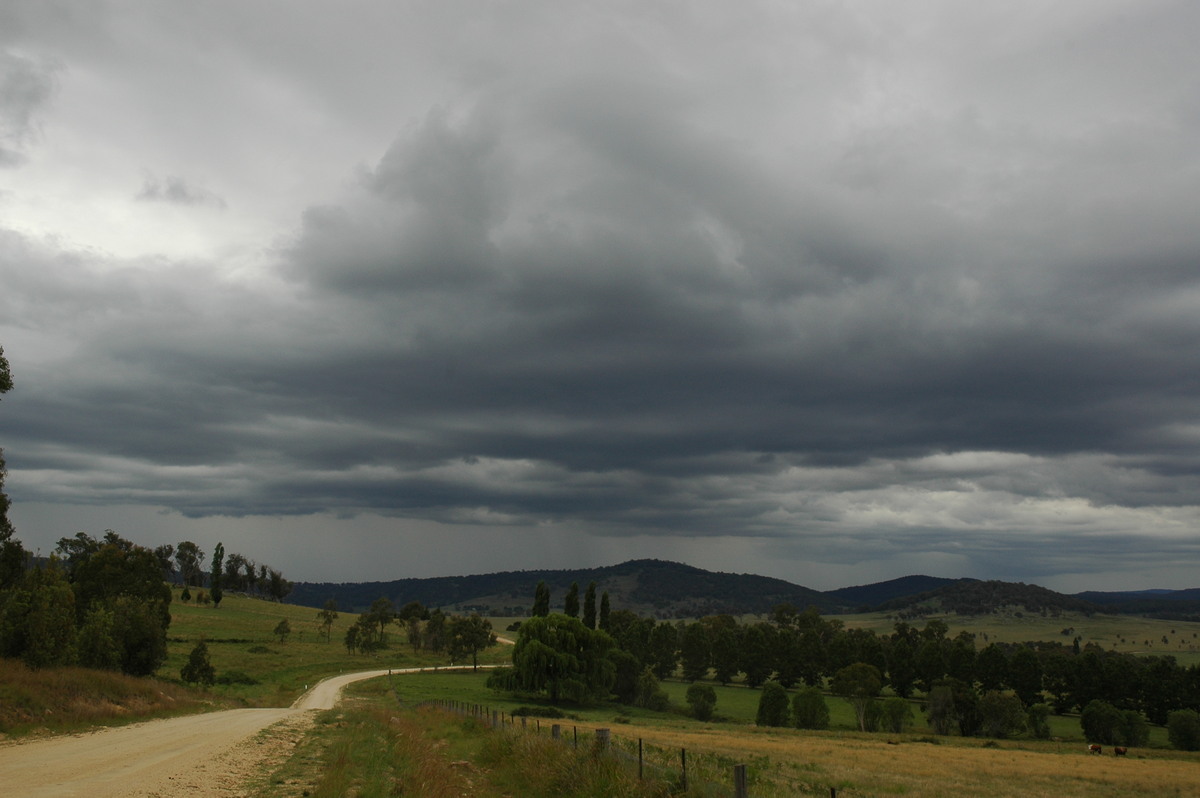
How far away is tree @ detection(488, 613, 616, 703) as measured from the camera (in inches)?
3632

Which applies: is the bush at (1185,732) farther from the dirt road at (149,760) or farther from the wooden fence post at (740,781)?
the wooden fence post at (740,781)

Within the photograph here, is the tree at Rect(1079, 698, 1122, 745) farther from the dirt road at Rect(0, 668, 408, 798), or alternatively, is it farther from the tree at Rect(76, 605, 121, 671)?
the tree at Rect(76, 605, 121, 671)

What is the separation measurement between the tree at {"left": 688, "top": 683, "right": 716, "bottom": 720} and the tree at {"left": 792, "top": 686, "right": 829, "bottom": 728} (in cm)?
1067

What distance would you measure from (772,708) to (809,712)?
467 centimetres

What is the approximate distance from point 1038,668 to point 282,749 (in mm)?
131737

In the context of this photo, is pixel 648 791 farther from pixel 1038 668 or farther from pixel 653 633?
pixel 653 633

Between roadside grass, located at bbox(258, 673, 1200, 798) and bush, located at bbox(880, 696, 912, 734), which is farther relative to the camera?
bush, located at bbox(880, 696, 912, 734)

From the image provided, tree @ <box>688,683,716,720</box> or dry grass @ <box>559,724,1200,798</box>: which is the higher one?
dry grass @ <box>559,724,1200,798</box>

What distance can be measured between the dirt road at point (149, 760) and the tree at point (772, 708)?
2999 inches

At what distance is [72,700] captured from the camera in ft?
116

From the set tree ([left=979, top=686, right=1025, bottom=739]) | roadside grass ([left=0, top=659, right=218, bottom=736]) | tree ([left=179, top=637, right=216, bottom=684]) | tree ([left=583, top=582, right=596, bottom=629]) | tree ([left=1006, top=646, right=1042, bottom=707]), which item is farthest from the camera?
tree ([left=583, top=582, right=596, bottom=629])

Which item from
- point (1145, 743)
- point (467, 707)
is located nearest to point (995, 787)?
point (467, 707)

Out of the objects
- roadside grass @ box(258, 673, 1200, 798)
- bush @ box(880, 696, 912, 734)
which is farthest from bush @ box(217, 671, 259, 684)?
bush @ box(880, 696, 912, 734)

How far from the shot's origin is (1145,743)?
10006cm
